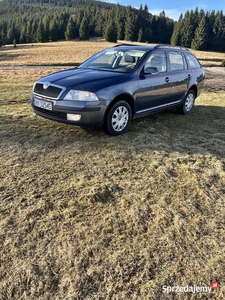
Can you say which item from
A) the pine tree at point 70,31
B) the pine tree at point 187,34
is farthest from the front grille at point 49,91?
the pine tree at point 70,31

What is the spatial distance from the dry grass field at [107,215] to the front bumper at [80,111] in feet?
1.25

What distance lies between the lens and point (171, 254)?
249 cm

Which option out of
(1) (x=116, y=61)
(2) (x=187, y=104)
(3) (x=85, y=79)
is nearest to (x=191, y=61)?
(2) (x=187, y=104)

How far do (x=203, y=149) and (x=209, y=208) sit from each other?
194cm

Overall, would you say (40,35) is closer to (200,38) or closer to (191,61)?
(200,38)

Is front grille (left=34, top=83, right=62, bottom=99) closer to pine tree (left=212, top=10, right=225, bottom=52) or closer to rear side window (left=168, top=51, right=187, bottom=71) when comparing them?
rear side window (left=168, top=51, right=187, bottom=71)

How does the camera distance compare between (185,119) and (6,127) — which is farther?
(185,119)

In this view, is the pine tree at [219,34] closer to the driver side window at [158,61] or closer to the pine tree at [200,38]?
the pine tree at [200,38]

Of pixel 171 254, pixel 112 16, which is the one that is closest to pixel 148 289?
pixel 171 254

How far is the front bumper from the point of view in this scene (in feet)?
15.0

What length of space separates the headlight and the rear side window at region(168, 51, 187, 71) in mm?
2533

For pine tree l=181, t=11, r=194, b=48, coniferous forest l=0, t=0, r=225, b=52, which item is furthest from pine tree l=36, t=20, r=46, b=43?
pine tree l=181, t=11, r=194, b=48

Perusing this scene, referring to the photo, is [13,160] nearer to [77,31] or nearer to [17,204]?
[17,204]

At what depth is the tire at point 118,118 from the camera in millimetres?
4879
